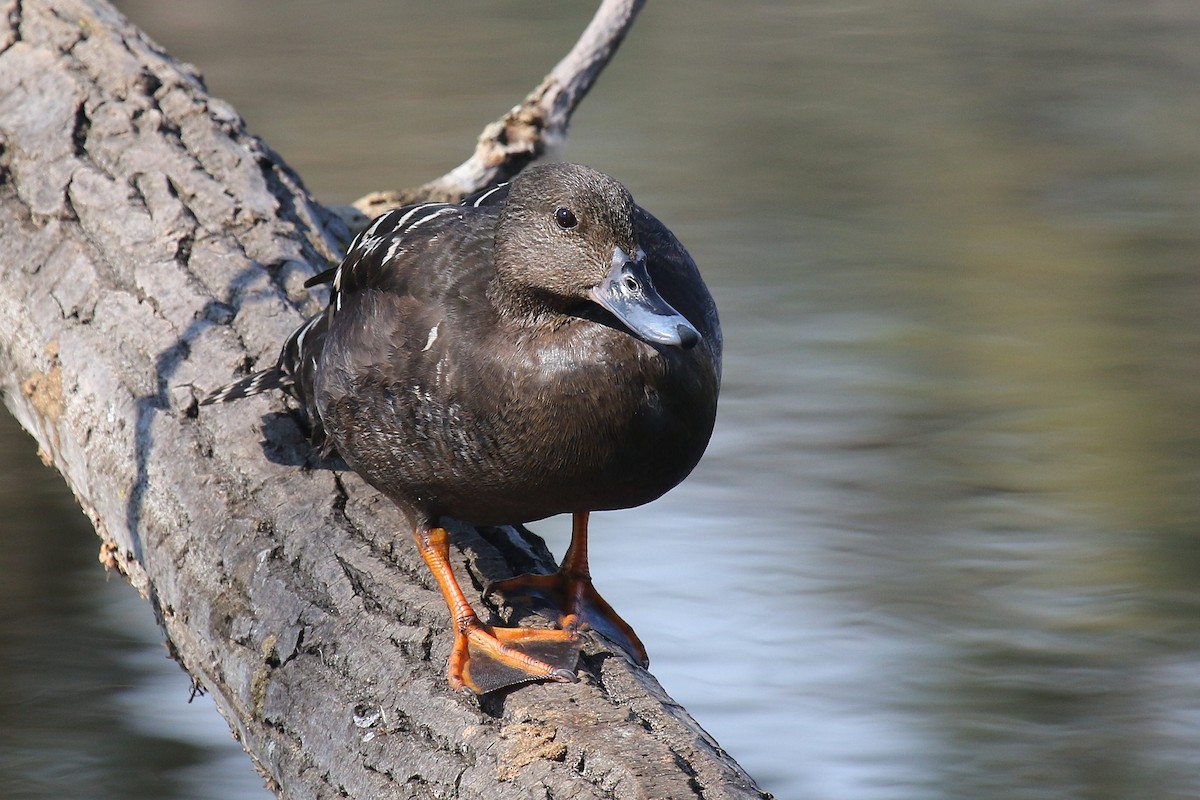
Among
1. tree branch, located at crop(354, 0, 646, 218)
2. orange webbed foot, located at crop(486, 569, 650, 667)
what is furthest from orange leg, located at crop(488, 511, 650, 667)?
tree branch, located at crop(354, 0, 646, 218)

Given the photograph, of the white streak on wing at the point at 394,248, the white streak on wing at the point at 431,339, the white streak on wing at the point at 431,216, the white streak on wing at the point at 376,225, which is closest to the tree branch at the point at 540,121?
the white streak on wing at the point at 376,225

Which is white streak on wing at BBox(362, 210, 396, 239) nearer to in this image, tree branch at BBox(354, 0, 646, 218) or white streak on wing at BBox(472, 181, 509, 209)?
white streak on wing at BBox(472, 181, 509, 209)

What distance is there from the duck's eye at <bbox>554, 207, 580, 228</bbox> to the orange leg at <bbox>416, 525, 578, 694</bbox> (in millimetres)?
813

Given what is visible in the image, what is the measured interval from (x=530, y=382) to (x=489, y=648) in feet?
2.02

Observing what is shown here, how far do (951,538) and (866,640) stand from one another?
0.83 m

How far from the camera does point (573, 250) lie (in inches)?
130

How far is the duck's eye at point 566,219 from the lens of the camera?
10.9ft

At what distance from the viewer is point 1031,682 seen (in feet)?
16.8

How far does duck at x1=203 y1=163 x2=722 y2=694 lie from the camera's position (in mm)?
3270

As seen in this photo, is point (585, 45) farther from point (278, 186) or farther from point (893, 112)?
point (893, 112)

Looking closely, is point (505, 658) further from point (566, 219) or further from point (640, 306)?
point (566, 219)

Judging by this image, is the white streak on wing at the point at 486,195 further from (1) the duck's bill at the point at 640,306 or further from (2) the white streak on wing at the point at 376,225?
(1) the duck's bill at the point at 640,306

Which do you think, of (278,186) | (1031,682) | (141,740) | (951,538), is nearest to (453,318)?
(278,186)

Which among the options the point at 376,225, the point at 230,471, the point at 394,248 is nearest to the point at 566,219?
the point at 394,248
